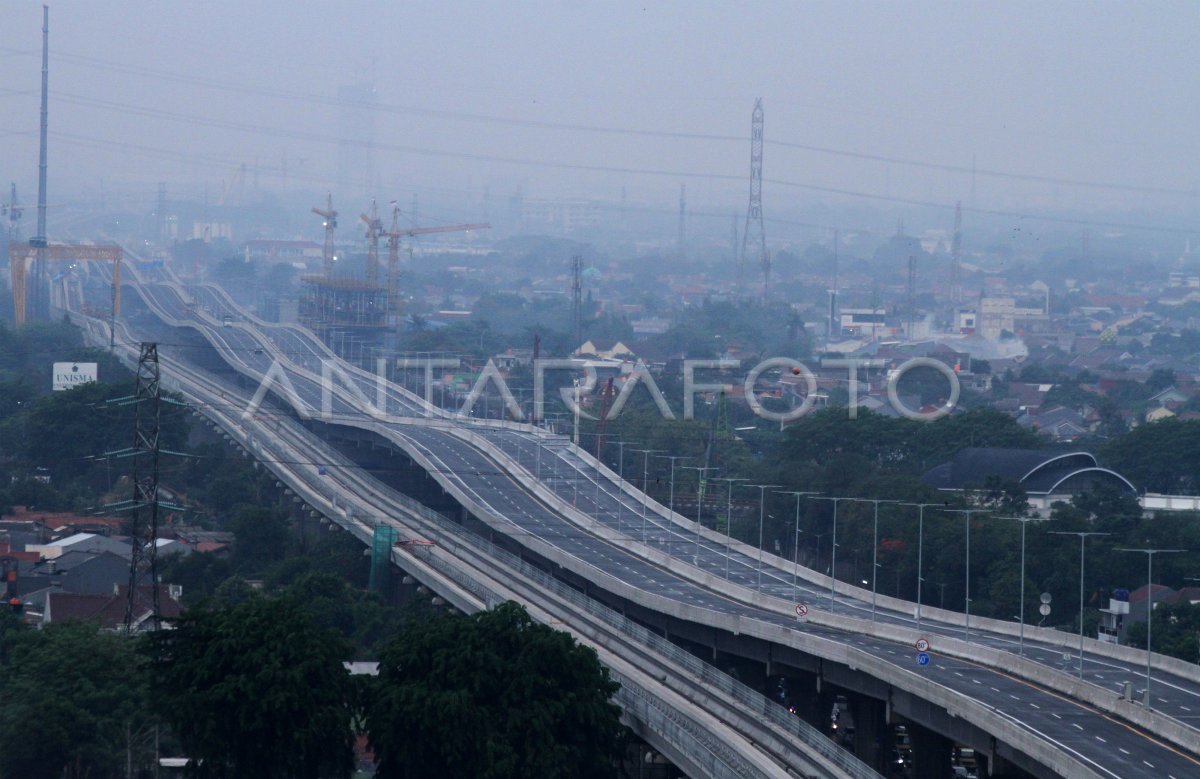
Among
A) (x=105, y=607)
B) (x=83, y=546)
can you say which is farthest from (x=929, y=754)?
(x=83, y=546)

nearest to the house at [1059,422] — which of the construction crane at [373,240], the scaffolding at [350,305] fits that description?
the scaffolding at [350,305]

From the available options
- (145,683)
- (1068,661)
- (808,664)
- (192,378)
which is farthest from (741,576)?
(192,378)

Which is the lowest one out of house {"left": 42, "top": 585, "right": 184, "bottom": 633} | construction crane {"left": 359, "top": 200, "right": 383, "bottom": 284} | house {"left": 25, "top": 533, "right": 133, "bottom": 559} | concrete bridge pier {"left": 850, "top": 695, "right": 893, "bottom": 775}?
concrete bridge pier {"left": 850, "top": 695, "right": 893, "bottom": 775}

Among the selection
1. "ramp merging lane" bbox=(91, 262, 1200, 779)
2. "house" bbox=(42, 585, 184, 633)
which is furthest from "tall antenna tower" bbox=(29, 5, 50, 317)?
"house" bbox=(42, 585, 184, 633)

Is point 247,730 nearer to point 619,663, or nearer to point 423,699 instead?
point 423,699

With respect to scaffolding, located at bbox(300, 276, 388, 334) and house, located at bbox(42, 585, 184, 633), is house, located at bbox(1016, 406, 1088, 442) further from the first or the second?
house, located at bbox(42, 585, 184, 633)

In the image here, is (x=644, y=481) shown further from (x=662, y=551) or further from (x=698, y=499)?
(x=662, y=551)
